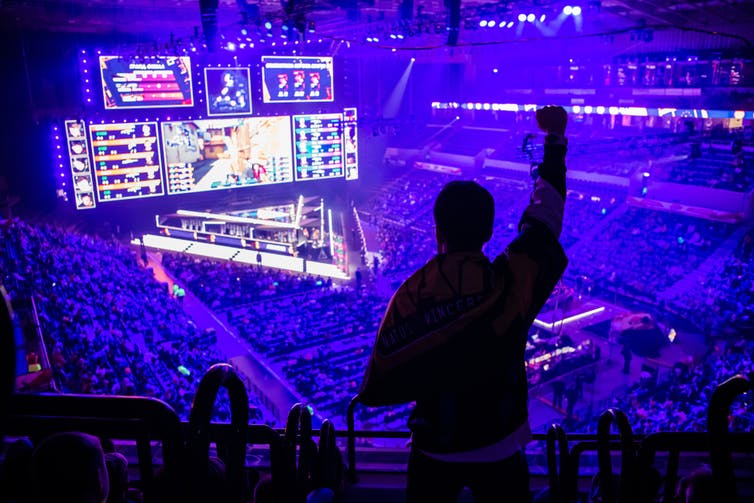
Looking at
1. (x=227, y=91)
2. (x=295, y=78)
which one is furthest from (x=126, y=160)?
(x=295, y=78)

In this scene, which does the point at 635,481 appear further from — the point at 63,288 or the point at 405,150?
the point at 405,150

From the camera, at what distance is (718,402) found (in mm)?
1747

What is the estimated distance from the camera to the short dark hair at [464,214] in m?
1.63

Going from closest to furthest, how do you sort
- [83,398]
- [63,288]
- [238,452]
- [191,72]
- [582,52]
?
[83,398] < [238,452] < [63,288] < [191,72] < [582,52]

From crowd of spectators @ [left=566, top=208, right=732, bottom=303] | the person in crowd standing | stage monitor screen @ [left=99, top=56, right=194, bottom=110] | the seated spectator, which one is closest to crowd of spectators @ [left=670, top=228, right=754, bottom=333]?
crowd of spectators @ [left=566, top=208, right=732, bottom=303]

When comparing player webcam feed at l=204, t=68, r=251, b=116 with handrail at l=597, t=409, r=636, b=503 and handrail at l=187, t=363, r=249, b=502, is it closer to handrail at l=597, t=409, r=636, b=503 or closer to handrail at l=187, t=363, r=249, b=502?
handrail at l=187, t=363, r=249, b=502

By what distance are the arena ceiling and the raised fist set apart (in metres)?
10.3

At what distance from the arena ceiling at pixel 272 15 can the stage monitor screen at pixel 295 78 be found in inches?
53.3

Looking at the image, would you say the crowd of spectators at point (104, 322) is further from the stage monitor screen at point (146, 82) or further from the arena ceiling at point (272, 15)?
the arena ceiling at point (272, 15)

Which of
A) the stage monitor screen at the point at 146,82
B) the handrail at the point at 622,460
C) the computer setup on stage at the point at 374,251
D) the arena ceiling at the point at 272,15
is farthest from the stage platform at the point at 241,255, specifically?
the handrail at the point at 622,460

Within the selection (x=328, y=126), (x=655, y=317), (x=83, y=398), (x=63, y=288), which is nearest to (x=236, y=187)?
(x=328, y=126)

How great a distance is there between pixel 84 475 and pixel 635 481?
5.29ft

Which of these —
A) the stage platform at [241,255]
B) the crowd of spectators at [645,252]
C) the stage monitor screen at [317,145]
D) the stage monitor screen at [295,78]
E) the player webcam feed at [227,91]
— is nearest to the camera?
the crowd of spectators at [645,252]

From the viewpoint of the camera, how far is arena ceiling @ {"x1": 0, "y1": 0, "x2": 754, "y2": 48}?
43.2 ft
